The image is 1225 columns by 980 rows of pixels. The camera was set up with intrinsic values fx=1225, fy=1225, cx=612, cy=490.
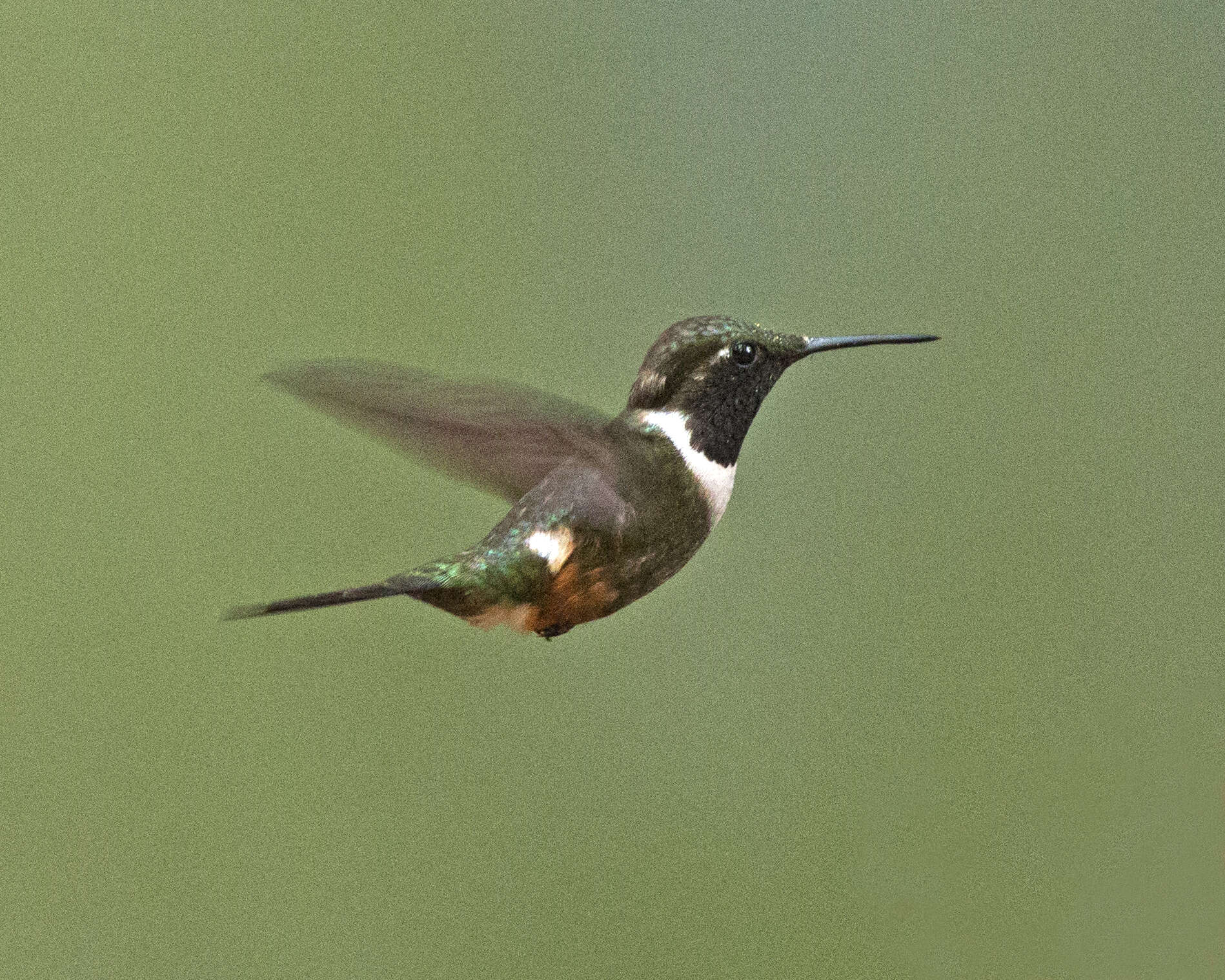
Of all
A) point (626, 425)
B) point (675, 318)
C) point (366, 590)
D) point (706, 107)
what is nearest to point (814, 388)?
point (675, 318)

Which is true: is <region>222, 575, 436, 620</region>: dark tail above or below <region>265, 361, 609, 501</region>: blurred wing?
below

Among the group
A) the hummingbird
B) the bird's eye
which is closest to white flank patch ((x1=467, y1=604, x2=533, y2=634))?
the hummingbird

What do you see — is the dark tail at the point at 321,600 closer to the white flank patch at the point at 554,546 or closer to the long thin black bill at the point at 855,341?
the white flank patch at the point at 554,546

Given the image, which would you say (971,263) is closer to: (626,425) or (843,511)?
(843,511)

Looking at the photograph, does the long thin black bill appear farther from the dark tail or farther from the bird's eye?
the dark tail

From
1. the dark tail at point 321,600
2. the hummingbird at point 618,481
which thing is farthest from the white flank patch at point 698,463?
the dark tail at point 321,600

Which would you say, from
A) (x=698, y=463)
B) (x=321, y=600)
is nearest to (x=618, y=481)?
(x=698, y=463)

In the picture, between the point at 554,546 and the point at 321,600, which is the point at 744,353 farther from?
the point at 321,600
